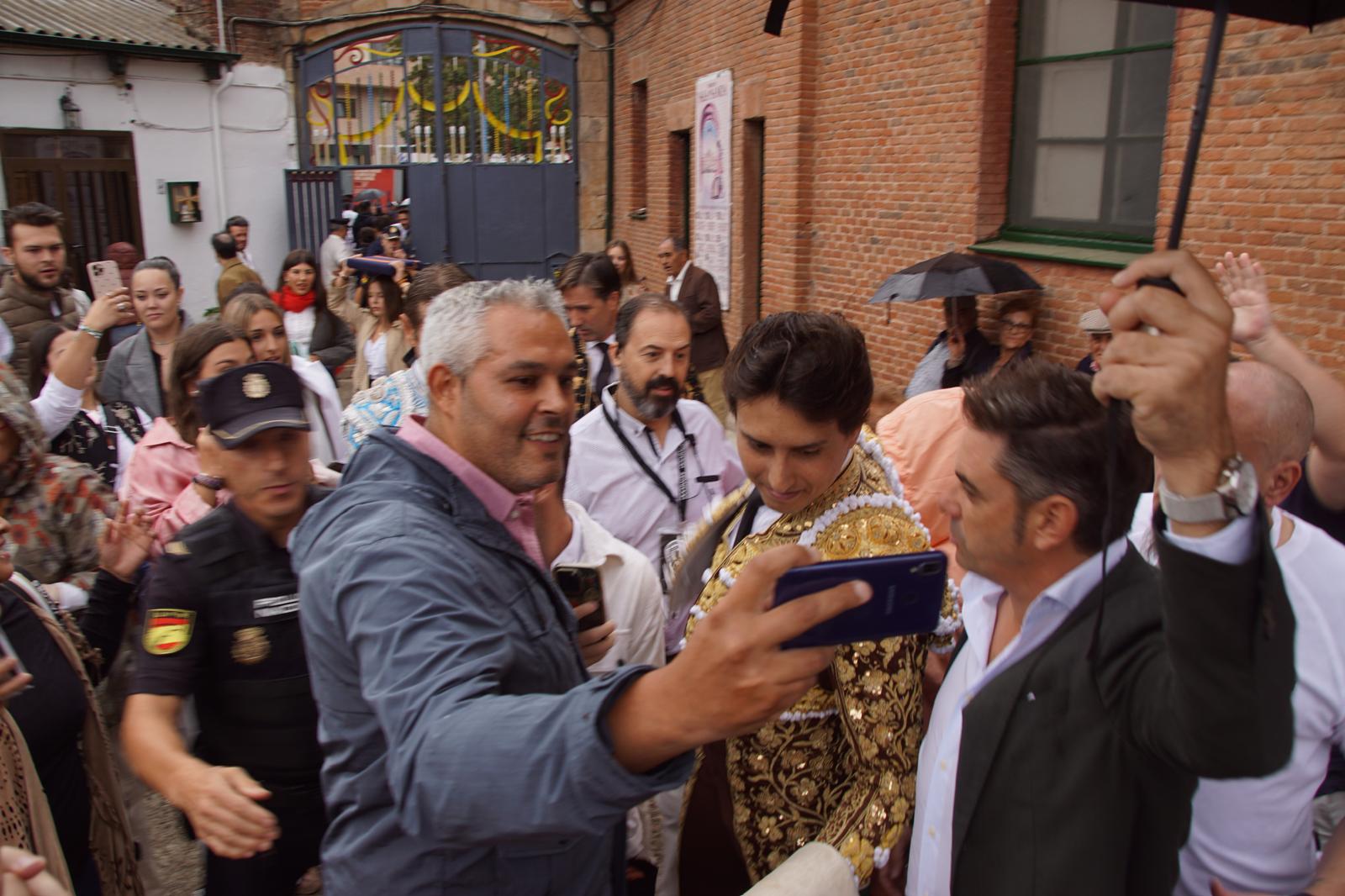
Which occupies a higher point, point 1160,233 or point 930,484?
point 1160,233

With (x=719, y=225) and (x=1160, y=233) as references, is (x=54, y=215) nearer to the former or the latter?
(x=1160, y=233)

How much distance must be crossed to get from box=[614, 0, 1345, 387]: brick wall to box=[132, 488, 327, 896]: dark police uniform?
4.90 m

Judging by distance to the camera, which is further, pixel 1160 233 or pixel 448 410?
pixel 1160 233

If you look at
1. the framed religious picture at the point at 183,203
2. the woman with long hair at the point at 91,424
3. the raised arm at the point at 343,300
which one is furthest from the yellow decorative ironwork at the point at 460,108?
the woman with long hair at the point at 91,424

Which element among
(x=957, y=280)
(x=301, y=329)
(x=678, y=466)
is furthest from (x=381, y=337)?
(x=957, y=280)

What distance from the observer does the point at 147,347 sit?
487cm

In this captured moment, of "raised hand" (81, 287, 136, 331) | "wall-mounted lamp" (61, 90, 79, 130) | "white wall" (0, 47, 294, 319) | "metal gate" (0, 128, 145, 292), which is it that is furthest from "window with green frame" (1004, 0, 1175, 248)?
"wall-mounted lamp" (61, 90, 79, 130)

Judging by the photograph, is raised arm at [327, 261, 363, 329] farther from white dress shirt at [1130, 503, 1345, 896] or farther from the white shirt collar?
white dress shirt at [1130, 503, 1345, 896]

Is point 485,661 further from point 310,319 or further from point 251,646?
point 310,319

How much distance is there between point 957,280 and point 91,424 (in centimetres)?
486

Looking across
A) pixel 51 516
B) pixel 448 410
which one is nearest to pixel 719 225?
pixel 51 516

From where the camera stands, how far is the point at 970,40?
7258 millimetres

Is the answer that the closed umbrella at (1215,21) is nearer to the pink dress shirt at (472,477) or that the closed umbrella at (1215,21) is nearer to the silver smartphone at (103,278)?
the pink dress shirt at (472,477)

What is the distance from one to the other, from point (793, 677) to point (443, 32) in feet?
56.8
